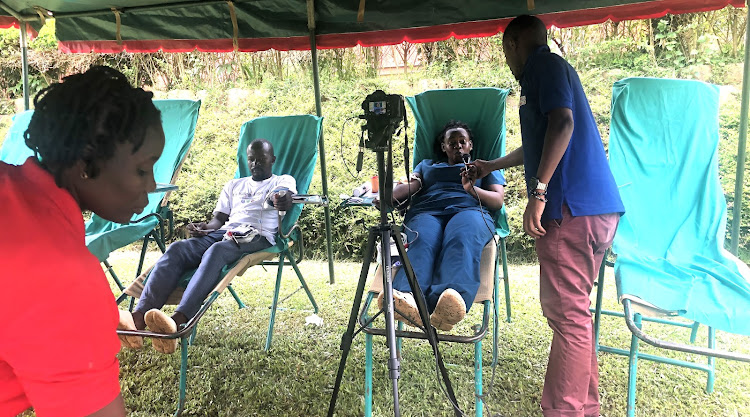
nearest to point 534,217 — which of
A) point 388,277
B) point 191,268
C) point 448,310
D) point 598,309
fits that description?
point 448,310

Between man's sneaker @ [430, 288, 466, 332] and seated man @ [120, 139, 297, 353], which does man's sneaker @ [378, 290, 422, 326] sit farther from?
seated man @ [120, 139, 297, 353]

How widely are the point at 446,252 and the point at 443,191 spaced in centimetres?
70

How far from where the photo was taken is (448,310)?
6.22 feet

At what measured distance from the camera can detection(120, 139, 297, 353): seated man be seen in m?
2.25

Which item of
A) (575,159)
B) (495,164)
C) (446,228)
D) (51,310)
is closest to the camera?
(51,310)

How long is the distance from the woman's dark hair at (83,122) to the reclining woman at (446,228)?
3.33 ft

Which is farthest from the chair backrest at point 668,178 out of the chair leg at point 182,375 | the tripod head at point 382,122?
the chair leg at point 182,375

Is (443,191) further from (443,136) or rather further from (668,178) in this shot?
(668,178)

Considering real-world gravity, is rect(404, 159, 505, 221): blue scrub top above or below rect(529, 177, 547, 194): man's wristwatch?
below

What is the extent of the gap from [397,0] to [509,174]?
303 cm

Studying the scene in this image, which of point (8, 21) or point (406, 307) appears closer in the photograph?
point (406, 307)

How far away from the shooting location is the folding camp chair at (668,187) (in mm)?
2346

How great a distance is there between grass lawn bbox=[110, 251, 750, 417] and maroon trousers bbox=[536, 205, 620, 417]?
0.47 m

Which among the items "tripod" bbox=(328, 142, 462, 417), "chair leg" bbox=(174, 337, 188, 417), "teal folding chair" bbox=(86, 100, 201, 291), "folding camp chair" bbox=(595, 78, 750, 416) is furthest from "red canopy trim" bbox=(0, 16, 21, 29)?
"folding camp chair" bbox=(595, 78, 750, 416)
